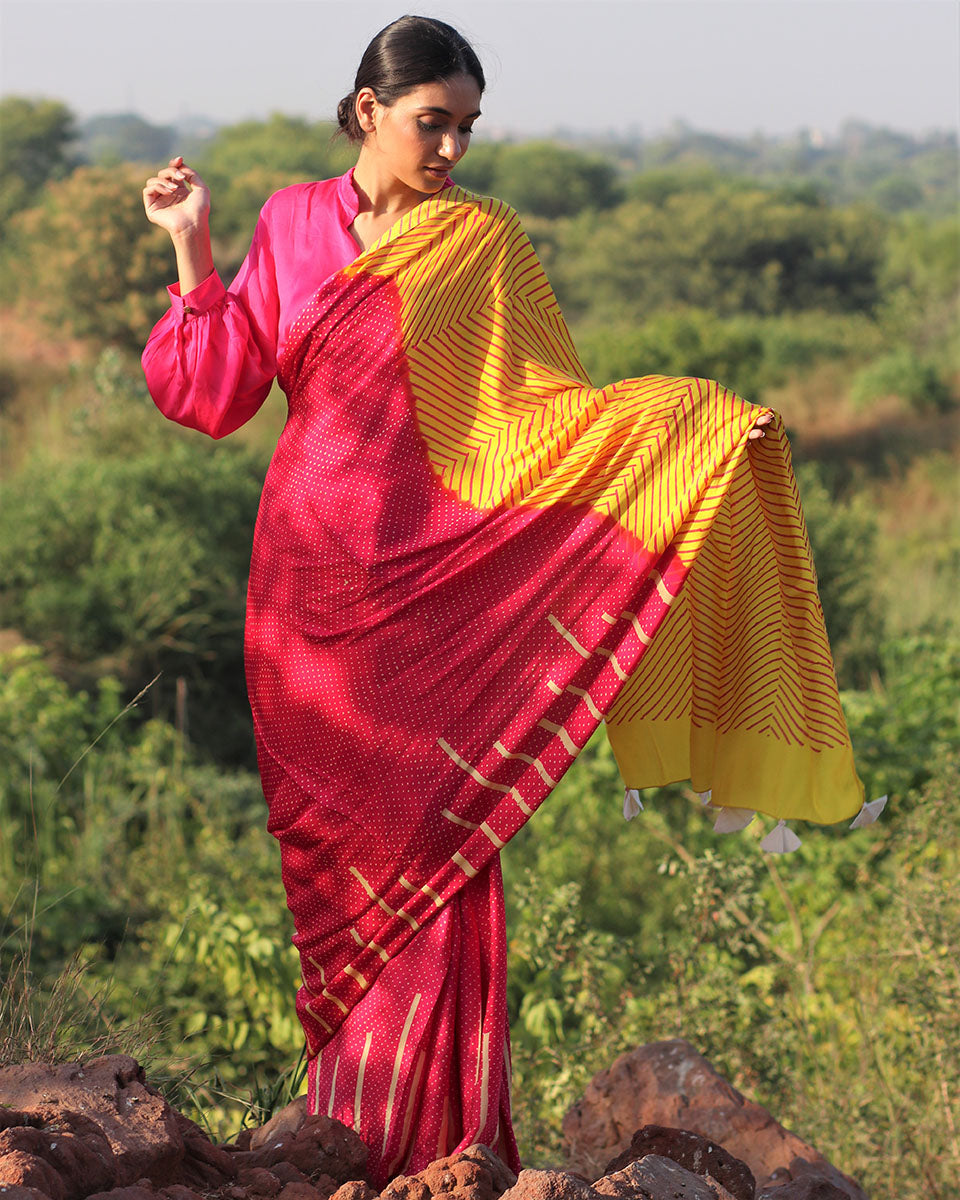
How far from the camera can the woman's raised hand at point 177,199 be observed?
247cm

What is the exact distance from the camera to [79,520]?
23.6 ft

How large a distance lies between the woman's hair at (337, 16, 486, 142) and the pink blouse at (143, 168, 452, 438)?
193mm

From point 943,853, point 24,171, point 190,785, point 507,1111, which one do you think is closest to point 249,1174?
point 507,1111

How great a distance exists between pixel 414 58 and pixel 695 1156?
1953 mm

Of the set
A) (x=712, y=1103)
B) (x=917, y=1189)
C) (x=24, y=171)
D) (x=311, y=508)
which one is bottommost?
(x=24, y=171)

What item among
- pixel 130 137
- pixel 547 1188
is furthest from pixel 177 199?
pixel 130 137

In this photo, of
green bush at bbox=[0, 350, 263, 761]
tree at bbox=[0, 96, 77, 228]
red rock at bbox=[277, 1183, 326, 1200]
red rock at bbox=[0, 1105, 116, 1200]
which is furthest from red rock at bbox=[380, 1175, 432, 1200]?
tree at bbox=[0, 96, 77, 228]

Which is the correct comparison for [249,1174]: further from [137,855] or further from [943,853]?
[137,855]

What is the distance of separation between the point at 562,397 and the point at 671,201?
28014mm

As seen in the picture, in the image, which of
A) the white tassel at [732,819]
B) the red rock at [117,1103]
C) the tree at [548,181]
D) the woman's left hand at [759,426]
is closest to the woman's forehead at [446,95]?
the woman's left hand at [759,426]

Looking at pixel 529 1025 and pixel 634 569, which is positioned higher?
pixel 634 569

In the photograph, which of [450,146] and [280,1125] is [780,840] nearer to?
[280,1125]

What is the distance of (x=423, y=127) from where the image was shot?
7.93 feet

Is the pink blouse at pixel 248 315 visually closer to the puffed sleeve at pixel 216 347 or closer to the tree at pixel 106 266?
the puffed sleeve at pixel 216 347
